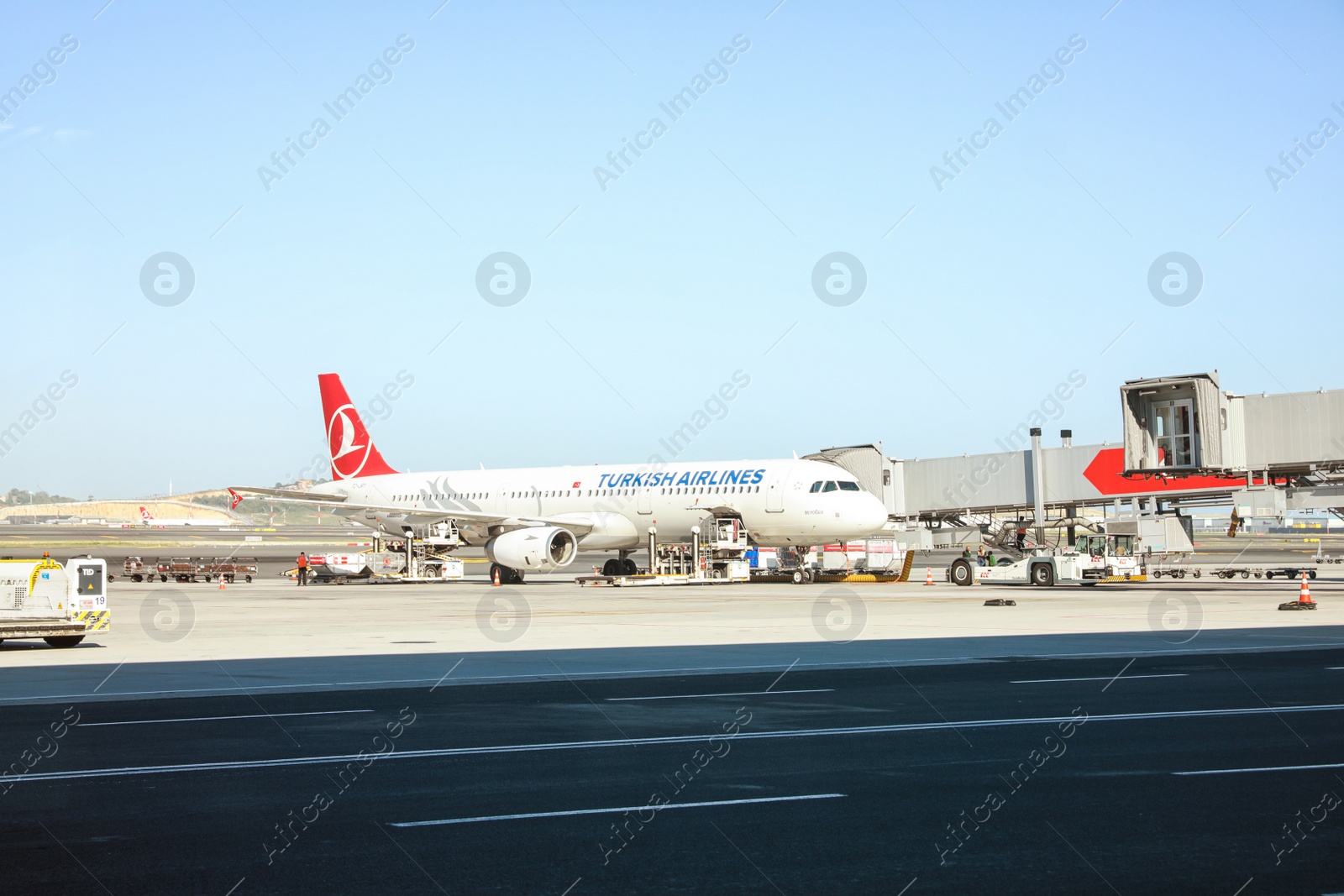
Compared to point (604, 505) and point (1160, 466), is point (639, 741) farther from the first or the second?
point (604, 505)

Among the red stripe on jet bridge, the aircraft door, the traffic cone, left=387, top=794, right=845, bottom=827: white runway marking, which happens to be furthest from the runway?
the red stripe on jet bridge

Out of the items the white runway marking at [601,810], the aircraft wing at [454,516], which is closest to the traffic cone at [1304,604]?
the white runway marking at [601,810]

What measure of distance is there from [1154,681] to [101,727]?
12602mm

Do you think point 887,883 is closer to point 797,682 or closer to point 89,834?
point 89,834

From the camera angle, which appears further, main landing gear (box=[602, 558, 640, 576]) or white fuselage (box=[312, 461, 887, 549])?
main landing gear (box=[602, 558, 640, 576])

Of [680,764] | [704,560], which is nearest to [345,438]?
[704,560]

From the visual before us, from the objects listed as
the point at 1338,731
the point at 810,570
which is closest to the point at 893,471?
the point at 810,570

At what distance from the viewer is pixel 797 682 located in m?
17.2

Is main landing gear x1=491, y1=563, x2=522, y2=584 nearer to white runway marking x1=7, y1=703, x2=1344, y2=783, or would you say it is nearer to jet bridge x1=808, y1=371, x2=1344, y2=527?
jet bridge x1=808, y1=371, x2=1344, y2=527

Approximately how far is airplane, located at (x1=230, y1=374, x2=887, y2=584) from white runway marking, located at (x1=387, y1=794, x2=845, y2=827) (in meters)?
36.7

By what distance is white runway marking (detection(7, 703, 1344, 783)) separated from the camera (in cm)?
1094

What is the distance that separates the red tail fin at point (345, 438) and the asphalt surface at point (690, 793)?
48486 mm

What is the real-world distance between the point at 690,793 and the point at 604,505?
138 feet

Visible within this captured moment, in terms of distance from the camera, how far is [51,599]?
22766mm
